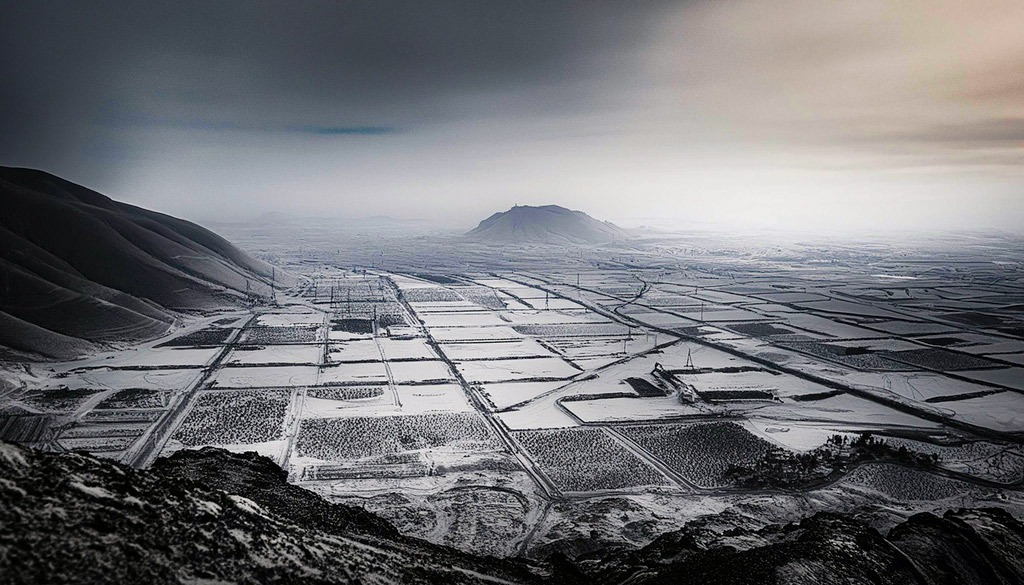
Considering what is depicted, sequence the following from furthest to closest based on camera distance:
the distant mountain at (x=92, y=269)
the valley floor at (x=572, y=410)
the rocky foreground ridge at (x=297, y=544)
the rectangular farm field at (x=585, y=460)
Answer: the distant mountain at (x=92, y=269)
the rectangular farm field at (x=585, y=460)
the valley floor at (x=572, y=410)
the rocky foreground ridge at (x=297, y=544)

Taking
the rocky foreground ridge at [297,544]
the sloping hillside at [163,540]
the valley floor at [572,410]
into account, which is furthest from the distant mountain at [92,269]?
the sloping hillside at [163,540]

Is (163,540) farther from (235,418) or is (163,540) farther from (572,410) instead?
(572,410)

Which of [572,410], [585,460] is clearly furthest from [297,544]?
[572,410]

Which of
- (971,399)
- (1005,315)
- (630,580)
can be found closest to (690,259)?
(1005,315)

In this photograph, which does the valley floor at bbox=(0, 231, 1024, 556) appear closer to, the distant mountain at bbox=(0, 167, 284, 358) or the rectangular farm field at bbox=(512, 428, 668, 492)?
the rectangular farm field at bbox=(512, 428, 668, 492)

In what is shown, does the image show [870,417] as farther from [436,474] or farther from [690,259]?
[690,259]

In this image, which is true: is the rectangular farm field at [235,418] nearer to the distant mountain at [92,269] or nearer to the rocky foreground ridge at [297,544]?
the rocky foreground ridge at [297,544]

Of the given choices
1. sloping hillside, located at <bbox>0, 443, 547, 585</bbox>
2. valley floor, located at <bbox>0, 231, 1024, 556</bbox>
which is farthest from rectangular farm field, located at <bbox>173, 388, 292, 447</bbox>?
sloping hillside, located at <bbox>0, 443, 547, 585</bbox>
